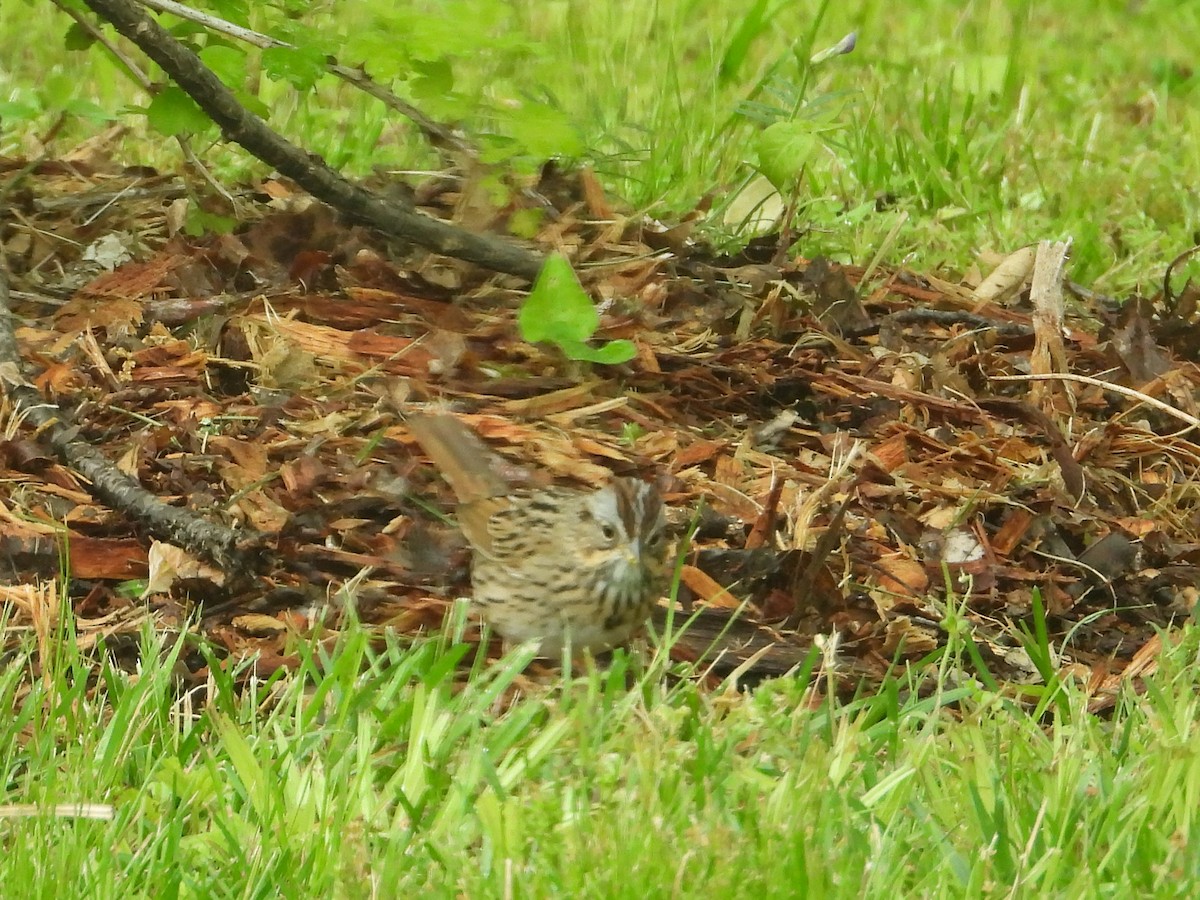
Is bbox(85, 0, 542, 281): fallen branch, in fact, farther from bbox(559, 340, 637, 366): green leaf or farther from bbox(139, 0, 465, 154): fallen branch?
bbox(559, 340, 637, 366): green leaf

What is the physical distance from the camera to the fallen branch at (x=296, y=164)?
4.10m

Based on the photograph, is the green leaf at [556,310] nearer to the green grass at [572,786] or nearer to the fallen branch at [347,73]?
the fallen branch at [347,73]

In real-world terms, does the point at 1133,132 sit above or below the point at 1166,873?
above

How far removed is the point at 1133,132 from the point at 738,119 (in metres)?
2.45

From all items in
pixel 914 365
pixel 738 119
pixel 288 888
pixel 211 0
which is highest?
pixel 211 0

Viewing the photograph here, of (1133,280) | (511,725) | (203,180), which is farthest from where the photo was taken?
(1133,280)

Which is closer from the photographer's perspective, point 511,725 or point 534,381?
point 511,725

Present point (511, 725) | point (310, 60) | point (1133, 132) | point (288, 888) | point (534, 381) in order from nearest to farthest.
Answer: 1. point (288, 888)
2. point (511, 725)
3. point (310, 60)
4. point (534, 381)
5. point (1133, 132)

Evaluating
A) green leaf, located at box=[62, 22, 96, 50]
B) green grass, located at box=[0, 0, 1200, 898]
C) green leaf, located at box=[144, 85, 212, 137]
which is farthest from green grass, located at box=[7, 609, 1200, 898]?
green leaf, located at box=[62, 22, 96, 50]

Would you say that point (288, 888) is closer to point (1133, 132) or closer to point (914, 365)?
point (914, 365)

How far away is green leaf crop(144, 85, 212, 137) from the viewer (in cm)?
438

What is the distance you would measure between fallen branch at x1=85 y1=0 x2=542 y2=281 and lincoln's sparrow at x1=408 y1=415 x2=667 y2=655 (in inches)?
40.4

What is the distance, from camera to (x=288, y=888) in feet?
8.86

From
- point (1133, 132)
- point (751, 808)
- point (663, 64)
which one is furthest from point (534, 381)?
point (1133, 132)
